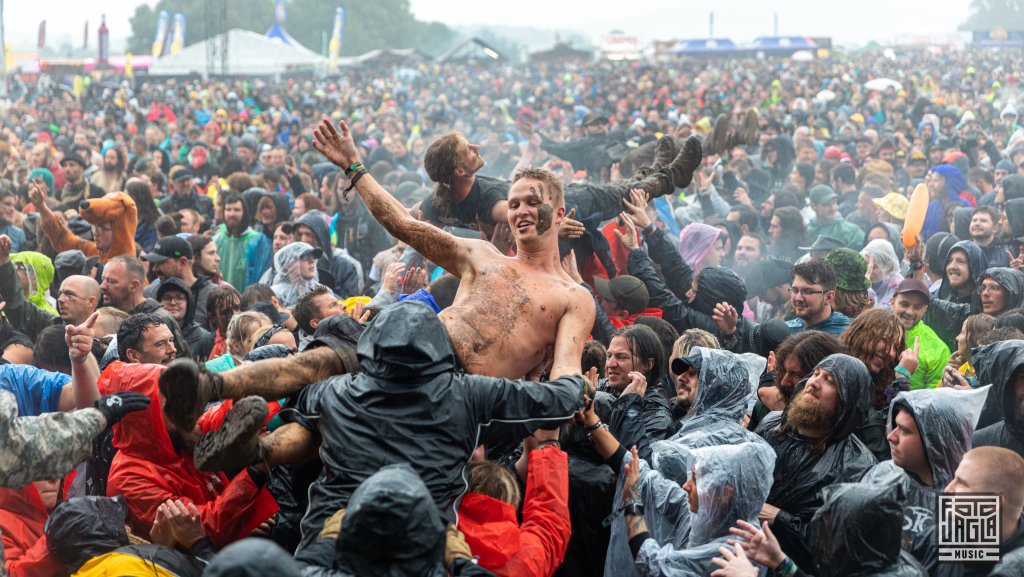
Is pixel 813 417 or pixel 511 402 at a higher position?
pixel 511 402

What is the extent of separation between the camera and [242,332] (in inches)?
216

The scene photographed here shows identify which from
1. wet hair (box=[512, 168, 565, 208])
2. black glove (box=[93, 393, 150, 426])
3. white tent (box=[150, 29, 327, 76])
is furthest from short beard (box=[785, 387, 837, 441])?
white tent (box=[150, 29, 327, 76])

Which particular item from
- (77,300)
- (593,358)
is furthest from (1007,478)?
(77,300)

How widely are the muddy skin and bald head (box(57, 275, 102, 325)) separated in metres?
3.26

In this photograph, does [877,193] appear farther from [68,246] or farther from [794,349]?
[68,246]

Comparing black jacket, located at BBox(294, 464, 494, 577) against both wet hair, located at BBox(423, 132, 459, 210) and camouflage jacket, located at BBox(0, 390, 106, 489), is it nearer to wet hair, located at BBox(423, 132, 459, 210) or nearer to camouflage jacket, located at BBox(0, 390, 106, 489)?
camouflage jacket, located at BBox(0, 390, 106, 489)

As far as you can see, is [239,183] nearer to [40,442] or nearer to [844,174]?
[844,174]

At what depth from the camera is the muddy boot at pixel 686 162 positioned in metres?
5.91

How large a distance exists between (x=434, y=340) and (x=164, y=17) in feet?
140

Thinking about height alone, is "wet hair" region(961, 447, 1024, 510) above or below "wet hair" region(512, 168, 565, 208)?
below

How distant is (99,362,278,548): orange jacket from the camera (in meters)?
3.68

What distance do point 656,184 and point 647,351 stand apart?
1452 mm

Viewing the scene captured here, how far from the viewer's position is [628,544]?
3695 millimetres

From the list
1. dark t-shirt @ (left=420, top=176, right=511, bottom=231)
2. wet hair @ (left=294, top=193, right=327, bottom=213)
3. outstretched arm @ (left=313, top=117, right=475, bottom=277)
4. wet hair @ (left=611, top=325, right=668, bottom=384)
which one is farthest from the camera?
wet hair @ (left=294, top=193, right=327, bottom=213)
